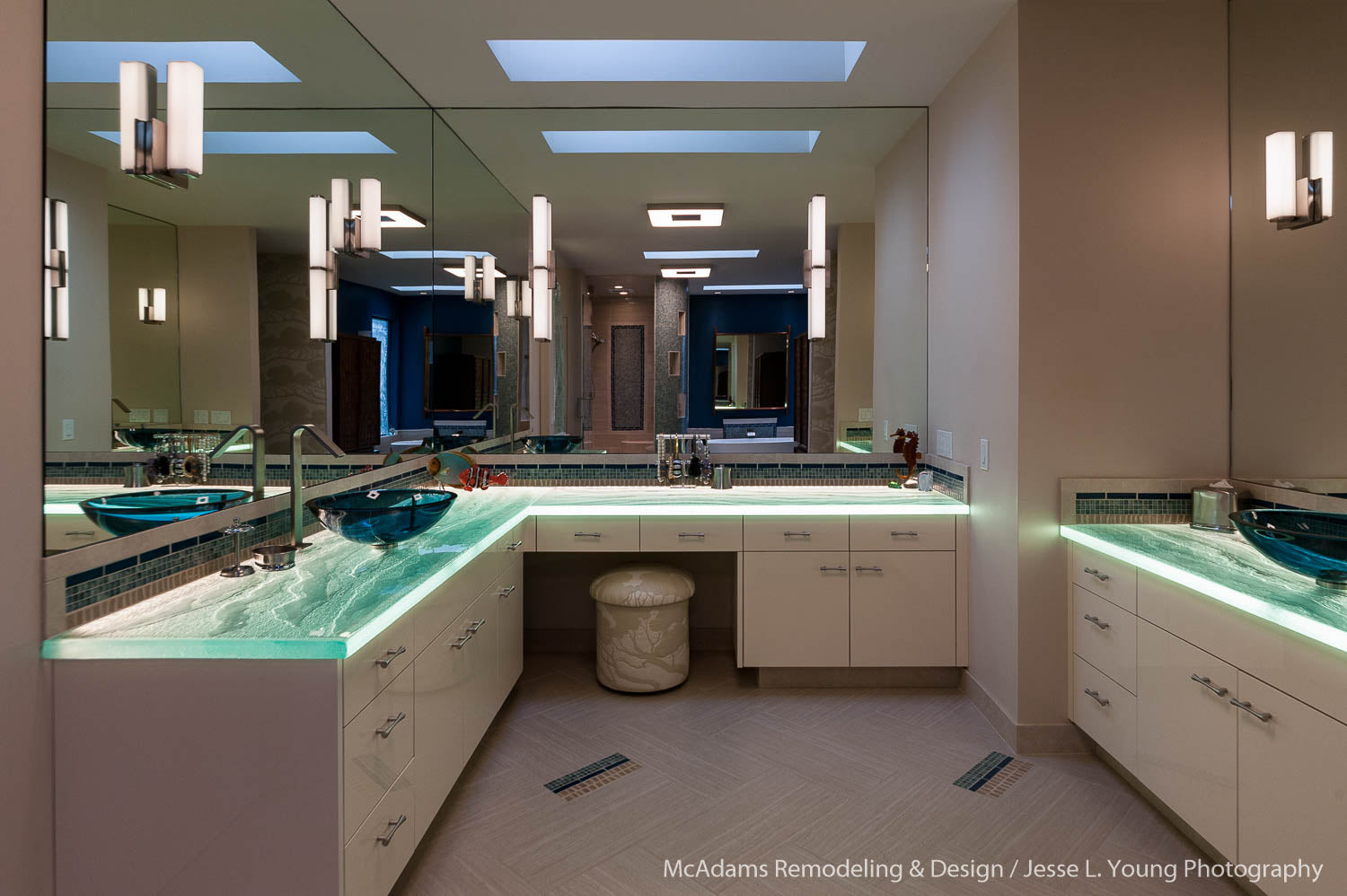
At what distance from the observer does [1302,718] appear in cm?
164

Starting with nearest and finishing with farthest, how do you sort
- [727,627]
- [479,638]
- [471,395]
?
[479,638] < [471,395] < [727,627]

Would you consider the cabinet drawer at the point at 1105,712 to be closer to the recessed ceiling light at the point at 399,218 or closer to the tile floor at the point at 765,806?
the tile floor at the point at 765,806

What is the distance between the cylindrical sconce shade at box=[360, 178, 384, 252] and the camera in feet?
8.62

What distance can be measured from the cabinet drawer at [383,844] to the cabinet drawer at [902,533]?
1.99 m

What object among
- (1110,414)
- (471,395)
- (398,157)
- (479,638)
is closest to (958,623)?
(1110,414)

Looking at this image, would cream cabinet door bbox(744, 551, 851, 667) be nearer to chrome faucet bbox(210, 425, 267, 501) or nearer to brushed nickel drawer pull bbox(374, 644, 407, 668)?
brushed nickel drawer pull bbox(374, 644, 407, 668)

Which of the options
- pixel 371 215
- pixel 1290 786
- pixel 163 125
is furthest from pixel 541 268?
pixel 1290 786

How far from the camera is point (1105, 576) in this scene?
2447 millimetres

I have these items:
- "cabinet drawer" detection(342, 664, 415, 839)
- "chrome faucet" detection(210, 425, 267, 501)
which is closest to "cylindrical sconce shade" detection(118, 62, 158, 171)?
"chrome faucet" detection(210, 425, 267, 501)

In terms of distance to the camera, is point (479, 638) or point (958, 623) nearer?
point (479, 638)

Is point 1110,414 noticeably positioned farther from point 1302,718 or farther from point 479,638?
point 479,638

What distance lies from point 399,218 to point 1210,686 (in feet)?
9.98

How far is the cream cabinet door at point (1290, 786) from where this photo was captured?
1549mm

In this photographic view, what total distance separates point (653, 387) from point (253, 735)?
250 cm
